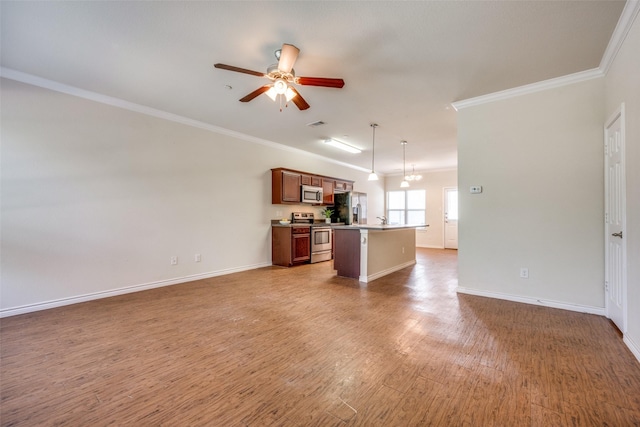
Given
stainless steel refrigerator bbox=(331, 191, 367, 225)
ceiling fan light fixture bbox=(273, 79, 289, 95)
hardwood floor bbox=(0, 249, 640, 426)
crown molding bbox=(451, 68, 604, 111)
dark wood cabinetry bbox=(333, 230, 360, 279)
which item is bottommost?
hardwood floor bbox=(0, 249, 640, 426)

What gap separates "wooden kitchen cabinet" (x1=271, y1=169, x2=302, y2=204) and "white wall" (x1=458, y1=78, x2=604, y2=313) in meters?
3.43

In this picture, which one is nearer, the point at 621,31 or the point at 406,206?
the point at 621,31

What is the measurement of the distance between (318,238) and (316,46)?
168 inches

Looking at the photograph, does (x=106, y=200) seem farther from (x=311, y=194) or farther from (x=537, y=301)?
(x=537, y=301)

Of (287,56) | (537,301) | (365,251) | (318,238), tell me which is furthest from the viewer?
(318,238)

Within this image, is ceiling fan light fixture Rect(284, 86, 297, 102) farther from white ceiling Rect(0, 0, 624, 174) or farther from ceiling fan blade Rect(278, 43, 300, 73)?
white ceiling Rect(0, 0, 624, 174)

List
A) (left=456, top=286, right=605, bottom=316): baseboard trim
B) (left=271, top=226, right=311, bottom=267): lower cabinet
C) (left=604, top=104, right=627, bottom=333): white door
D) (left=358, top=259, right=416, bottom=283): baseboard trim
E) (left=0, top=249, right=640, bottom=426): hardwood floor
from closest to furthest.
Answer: (left=0, top=249, right=640, bottom=426): hardwood floor → (left=604, top=104, right=627, bottom=333): white door → (left=456, top=286, right=605, bottom=316): baseboard trim → (left=358, top=259, right=416, bottom=283): baseboard trim → (left=271, top=226, right=311, bottom=267): lower cabinet

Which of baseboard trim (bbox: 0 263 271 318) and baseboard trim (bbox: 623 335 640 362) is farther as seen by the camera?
baseboard trim (bbox: 0 263 271 318)

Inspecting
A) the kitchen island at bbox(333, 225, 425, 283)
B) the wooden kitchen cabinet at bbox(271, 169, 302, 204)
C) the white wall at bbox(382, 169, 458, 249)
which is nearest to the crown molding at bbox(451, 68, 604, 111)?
the kitchen island at bbox(333, 225, 425, 283)

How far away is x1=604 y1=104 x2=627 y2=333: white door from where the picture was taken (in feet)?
7.81

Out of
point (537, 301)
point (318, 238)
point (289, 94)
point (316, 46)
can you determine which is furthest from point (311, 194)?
point (537, 301)

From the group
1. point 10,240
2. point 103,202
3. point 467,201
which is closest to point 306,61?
point 467,201

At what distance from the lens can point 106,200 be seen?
363 centimetres

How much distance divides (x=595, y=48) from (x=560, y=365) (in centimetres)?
289
